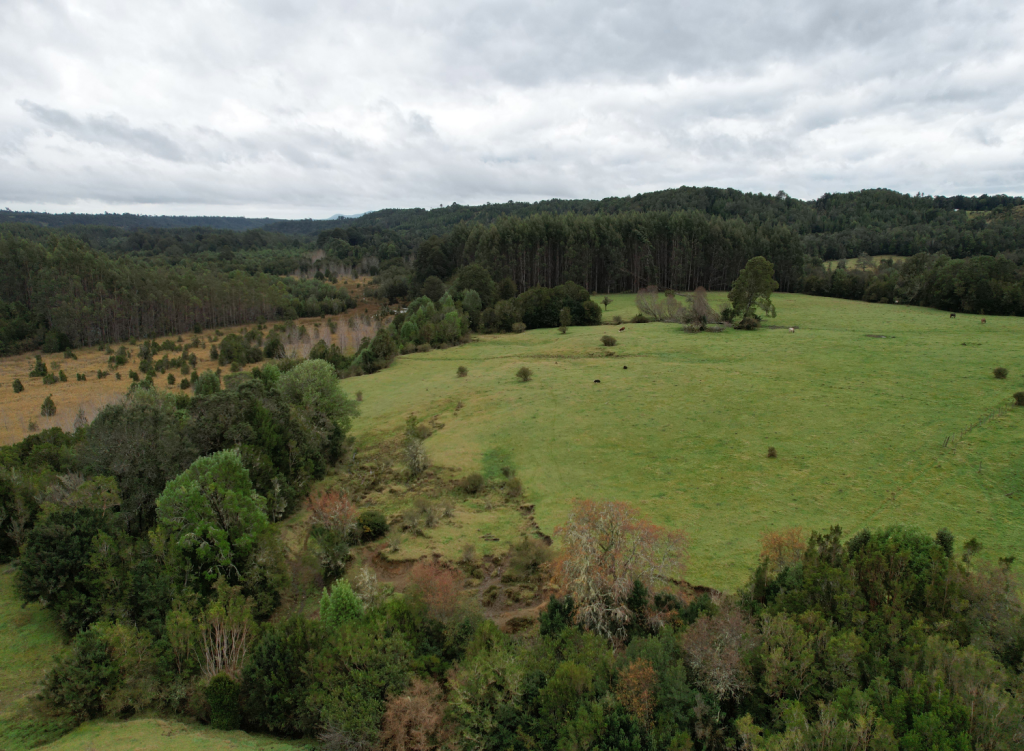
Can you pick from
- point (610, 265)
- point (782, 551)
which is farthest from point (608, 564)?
point (610, 265)

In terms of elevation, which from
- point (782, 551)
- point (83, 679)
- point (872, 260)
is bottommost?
point (83, 679)

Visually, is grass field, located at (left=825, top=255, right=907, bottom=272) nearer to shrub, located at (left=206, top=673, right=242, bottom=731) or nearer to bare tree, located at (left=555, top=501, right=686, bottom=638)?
bare tree, located at (left=555, top=501, right=686, bottom=638)

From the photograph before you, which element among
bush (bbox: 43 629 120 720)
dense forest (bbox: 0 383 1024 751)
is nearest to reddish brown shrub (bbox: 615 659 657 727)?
dense forest (bbox: 0 383 1024 751)

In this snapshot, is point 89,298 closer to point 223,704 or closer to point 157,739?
point 223,704

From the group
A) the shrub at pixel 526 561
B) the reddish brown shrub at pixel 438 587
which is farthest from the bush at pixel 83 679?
the shrub at pixel 526 561

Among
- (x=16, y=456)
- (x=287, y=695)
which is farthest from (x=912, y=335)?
(x=16, y=456)

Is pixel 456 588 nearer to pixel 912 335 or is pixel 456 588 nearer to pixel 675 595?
pixel 675 595
